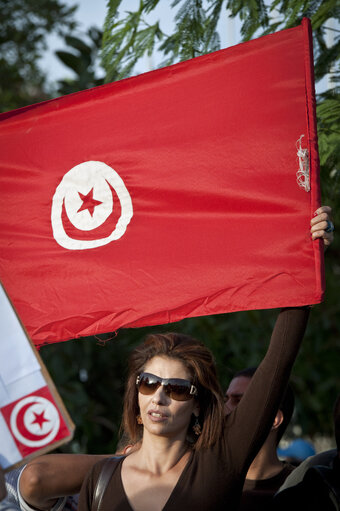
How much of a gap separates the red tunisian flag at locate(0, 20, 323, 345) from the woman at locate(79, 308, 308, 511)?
33 centimetres

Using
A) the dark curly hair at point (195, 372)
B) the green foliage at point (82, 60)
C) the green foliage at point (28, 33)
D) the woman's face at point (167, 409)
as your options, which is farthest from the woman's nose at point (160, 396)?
the green foliage at point (28, 33)

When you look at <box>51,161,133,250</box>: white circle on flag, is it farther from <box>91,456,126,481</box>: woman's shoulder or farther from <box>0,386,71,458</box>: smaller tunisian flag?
<box>0,386,71,458</box>: smaller tunisian flag

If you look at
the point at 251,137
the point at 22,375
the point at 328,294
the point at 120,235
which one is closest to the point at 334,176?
the point at 251,137

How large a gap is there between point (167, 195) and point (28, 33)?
9.49 m

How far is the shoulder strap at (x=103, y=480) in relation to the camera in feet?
7.67

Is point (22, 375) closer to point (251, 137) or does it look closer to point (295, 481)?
point (295, 481)

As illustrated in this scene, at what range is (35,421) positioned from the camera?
194 centimetres

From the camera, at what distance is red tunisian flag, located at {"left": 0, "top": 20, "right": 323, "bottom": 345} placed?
283 centimetres

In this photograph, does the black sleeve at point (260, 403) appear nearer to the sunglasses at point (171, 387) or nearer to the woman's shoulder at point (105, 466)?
the sunglasses at point (171, 387)

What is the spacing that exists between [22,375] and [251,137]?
4.72 feet

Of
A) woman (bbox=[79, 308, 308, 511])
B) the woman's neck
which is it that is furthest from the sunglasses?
the woman's neck

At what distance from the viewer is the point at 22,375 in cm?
199

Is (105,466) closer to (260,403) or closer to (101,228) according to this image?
(260,403)

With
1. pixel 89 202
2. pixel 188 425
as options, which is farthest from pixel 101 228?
pixel 188 425
